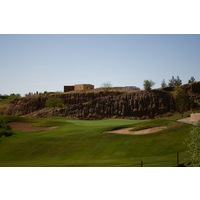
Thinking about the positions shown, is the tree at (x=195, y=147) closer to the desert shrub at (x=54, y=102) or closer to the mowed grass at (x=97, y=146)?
the mowed grass at (x=97, y=146)

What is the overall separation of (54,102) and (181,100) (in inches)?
192

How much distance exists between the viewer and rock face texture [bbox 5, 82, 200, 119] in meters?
12.2

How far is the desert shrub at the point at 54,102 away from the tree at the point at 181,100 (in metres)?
4.32

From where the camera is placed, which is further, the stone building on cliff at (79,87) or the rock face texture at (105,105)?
the stone building on cliff at (79,87)

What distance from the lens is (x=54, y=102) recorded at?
13.7 meters

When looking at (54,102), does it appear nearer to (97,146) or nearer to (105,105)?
(105,105)

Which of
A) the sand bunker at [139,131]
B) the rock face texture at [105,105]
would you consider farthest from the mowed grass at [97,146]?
the rock face texture at [105,105]

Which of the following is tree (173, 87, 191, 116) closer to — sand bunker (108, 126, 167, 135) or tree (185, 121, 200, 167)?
sand bunker (108, 126, 167, 135)

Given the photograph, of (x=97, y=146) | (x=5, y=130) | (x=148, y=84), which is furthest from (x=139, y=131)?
(x=5, y=130)

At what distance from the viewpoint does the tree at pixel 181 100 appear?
11.9 m

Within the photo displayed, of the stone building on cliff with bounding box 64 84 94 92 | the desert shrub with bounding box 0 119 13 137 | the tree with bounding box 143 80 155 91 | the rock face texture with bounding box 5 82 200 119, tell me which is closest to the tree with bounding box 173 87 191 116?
the rock face texture with bounding box 5 82 200 119
